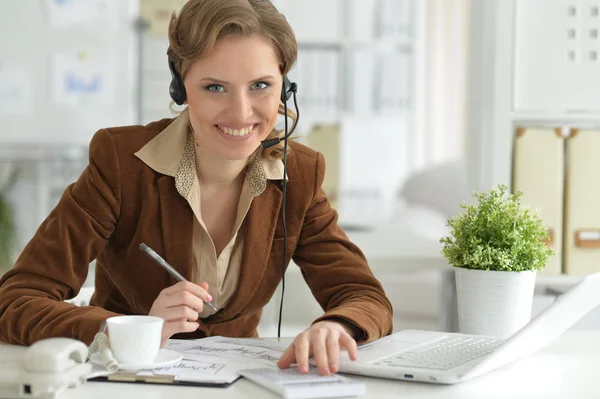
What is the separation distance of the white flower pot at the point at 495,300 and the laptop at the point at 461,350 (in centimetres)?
7

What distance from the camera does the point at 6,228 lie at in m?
4.38

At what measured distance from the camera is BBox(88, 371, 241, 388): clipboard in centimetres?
98

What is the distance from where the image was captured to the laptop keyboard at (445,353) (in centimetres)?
108

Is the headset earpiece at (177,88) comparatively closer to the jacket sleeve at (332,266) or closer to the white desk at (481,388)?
the jacket sleeve at (332,266)

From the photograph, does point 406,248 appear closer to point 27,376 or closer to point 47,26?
point 27,376

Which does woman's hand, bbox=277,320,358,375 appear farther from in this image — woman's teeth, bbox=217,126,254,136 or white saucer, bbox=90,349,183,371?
woman's teeth, bbox=217,126,254,136

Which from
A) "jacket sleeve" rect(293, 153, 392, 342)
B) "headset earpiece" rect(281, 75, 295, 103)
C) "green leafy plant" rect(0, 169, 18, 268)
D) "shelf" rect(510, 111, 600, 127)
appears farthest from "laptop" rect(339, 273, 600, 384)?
"green leafy plant" rect(0, 169, 18, 268)

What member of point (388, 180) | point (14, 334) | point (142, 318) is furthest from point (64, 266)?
point (388, 180)

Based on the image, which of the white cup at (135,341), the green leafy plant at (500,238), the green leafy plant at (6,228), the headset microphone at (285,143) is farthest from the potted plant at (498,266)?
the green leafy plant at (6,228)

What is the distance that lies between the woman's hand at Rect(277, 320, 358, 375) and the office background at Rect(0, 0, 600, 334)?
86 centimetres

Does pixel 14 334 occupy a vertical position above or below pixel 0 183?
below

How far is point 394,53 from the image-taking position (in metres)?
5.32

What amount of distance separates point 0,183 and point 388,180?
2559mm

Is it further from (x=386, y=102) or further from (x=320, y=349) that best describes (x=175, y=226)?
(x=386, y=102)
